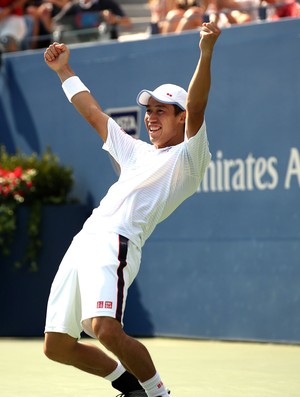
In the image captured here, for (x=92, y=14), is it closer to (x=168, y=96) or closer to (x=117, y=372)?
(x=168, y=96)

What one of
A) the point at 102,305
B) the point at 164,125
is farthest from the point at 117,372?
the point at 164,125

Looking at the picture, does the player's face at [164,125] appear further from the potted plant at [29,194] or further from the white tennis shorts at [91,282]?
the potted plant at [29,194]

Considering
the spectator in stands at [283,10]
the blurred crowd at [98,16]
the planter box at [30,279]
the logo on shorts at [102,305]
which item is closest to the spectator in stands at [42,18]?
the blurred crowd at [98,16]

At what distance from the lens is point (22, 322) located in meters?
10.8

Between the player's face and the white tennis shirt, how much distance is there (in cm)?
11

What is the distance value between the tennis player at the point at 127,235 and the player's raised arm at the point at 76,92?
0.39ft

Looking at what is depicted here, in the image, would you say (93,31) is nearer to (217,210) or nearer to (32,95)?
(32,95)

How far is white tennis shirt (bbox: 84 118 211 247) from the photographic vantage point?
574 centimetres

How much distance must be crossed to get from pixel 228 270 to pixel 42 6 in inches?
181

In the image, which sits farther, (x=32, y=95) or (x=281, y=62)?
(x=32, y=95)

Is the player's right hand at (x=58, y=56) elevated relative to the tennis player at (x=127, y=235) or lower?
elevated

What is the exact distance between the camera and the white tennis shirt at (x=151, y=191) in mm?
5738

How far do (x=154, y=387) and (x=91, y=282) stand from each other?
652mm

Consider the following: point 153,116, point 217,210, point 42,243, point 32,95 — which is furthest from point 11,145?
point 153,116
